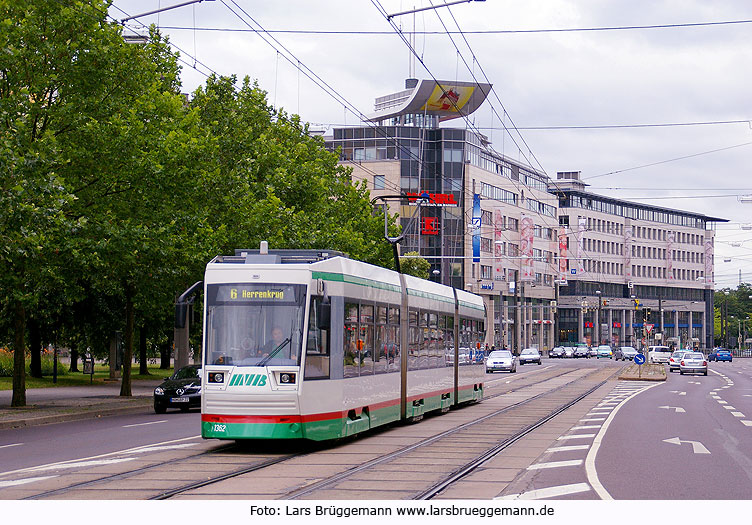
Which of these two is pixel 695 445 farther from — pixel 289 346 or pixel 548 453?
pixel 289 346

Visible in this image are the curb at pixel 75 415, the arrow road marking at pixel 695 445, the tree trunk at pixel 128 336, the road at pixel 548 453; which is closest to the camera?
the road at pixel 548 453

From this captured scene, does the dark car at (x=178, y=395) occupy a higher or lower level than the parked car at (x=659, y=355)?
higher

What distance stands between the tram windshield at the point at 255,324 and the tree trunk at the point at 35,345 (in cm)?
3387

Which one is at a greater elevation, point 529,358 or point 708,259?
point 708,259

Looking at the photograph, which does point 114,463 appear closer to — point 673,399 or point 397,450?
point 397,450

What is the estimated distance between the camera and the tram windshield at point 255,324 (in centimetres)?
1747

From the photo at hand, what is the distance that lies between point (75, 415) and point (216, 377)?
540 inches

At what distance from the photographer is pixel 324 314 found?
17578mm

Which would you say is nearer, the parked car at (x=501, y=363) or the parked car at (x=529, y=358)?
the parked car at (x=501, y=363)

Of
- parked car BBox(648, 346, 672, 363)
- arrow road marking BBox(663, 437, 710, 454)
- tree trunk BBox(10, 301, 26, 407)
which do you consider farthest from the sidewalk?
parked car BBox(648, 346, 672, 363)

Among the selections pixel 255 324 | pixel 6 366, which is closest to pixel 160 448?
pixel 255 324

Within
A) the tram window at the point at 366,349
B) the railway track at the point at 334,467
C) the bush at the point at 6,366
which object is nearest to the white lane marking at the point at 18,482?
the railway track at the point at 334,467

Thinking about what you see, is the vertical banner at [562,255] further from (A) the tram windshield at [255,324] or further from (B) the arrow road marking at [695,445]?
(A) the tram windshield at [255,324]

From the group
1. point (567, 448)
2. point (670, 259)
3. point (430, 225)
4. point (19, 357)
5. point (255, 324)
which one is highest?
point (670, 259)
